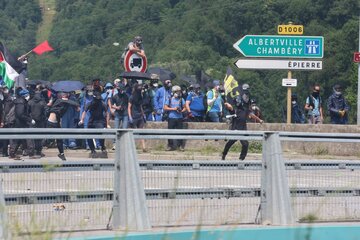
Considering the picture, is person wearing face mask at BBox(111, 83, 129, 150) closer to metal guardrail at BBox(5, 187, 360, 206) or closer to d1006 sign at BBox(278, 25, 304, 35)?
d1006 sign at BBox(278, 25, 304, 35)

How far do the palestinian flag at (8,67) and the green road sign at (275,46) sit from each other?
26.3 feet

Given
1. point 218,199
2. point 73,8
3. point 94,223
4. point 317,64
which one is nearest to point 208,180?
point 218,199

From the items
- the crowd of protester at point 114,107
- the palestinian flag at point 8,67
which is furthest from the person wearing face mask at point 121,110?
the palestinian flag at point 8,67

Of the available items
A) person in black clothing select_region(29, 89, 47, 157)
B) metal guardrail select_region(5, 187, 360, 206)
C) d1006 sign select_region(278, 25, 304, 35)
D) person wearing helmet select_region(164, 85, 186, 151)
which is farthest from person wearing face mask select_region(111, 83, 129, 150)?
metal guardrail select_region(5, 187, 360, 206)

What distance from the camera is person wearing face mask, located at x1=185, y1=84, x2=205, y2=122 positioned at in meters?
29.2

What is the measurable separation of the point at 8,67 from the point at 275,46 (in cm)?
954

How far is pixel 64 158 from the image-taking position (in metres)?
12.0

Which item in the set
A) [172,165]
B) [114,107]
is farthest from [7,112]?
[172,165]

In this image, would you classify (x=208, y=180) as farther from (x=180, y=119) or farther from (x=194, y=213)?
(x=180, y=119)

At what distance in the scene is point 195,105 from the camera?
97.6ft

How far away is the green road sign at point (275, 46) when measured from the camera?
2761 cm

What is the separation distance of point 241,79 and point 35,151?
266ft

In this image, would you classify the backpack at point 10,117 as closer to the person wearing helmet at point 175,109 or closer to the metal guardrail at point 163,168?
the person wearing helmet at point 175,109

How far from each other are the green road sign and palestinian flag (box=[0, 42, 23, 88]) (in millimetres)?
8002
